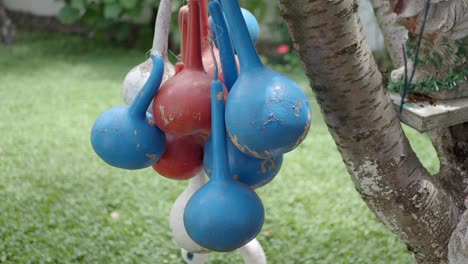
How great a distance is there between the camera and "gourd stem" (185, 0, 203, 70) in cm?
109

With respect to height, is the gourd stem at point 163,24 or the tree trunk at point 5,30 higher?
the gourd stem at point 163,24

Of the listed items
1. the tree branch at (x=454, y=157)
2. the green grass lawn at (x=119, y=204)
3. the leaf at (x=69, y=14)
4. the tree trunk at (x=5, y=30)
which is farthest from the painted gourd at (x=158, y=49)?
the tree trunk at (x=5, y=30)

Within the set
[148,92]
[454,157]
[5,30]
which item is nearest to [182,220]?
[148,92]

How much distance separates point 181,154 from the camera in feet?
3.73

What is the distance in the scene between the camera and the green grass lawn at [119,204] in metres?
2.45

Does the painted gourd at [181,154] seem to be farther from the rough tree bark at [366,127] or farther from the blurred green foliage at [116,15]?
the blurred green foliage at [116,15]

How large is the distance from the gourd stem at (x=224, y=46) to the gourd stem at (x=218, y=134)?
0.07 meters

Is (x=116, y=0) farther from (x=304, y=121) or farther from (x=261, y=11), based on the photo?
(x=304, y=121)

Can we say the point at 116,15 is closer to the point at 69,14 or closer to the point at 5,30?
the point at 69,14

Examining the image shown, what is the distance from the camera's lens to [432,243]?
4.49 ft

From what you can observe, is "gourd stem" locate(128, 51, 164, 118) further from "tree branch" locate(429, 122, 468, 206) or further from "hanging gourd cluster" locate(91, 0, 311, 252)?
"tree branch" locate(429, 122, 468, 206)

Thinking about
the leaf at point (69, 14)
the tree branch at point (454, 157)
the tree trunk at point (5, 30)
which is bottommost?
the tree trunk at point (5, 30)

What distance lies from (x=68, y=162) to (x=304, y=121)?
256cm

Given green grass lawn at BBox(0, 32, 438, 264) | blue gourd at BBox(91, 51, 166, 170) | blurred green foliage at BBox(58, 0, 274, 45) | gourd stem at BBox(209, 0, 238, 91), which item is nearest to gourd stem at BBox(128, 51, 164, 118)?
blue gourd at BBox(91, 51, 166, 170)
